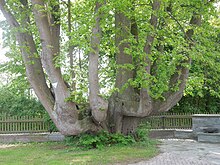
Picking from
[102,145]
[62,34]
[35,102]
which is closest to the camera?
[102,145]

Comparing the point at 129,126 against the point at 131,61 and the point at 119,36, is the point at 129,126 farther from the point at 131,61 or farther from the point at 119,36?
the point at 119,36

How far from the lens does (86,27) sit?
862 cm

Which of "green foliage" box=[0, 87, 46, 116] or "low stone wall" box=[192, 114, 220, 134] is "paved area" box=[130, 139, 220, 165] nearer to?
"low stone wall" box=[192, 114, 220, 134]

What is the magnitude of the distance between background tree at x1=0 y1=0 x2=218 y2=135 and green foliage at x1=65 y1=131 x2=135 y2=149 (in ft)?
1.01

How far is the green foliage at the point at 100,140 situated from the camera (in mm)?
9383

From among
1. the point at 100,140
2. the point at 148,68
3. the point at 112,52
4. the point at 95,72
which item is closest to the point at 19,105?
the point at 100,140

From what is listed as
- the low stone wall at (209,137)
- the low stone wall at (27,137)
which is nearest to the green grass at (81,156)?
→ the low stone wall at (27,137)

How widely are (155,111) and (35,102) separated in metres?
6.07

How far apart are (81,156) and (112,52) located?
3.58 metres

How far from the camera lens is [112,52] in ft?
31.6

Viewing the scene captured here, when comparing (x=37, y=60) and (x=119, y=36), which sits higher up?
(x=119, y=36)

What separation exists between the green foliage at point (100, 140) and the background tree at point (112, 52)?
1.01 feet

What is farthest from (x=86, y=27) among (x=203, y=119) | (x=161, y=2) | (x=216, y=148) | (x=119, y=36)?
(x=203, y=119)

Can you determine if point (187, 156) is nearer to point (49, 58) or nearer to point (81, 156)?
point (81, 156)
